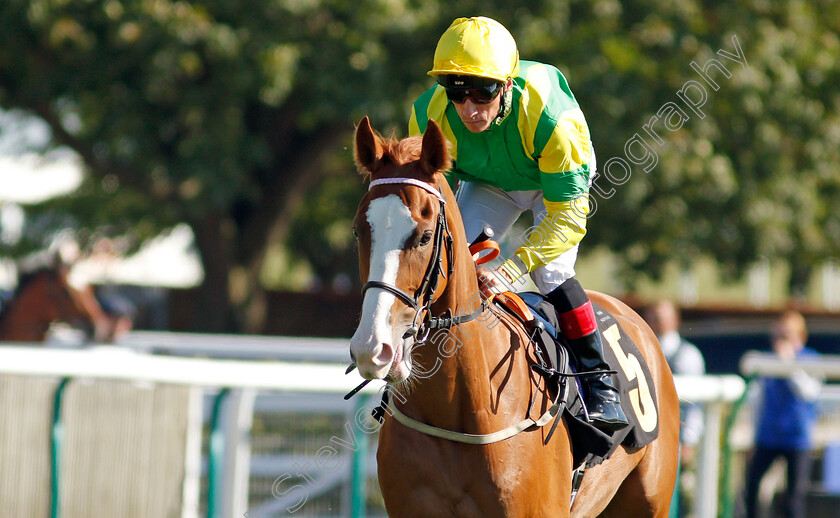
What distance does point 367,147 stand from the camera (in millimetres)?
3098

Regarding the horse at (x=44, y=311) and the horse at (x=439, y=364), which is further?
the horse at (x=44, y=311)

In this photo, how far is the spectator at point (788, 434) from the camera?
7102mm

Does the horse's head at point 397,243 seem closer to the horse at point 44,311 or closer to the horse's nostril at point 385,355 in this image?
the horse's nostril at point 385,355

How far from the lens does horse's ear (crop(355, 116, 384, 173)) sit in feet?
10.1

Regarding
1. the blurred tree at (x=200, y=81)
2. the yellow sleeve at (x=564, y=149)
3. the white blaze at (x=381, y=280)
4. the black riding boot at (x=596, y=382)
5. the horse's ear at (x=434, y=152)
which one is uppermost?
the blurred tree at (x=200, y=81)

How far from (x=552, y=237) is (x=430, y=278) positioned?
2.36ft

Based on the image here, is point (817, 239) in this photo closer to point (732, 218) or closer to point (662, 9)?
point (732, 218)

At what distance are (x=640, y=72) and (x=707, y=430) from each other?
27.1ft

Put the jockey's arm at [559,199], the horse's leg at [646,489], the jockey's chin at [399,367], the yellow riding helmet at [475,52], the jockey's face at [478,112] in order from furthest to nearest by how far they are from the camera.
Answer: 1. the horse's leg at [646,489]
2. the jockey's arm at [559,199]
3. the jockey's face at [478,112]
4. the yellow riding helmet at [475,52]
5. the jockey's chin at [399,367]

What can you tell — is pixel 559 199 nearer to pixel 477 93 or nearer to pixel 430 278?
pixel 477 93

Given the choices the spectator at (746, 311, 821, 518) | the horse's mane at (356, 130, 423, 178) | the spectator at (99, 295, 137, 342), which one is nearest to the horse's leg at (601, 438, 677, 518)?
the horse's mane at (356, 130, 423, 178)

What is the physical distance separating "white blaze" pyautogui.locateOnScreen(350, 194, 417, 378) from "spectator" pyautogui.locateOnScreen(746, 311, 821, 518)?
5.00 metres

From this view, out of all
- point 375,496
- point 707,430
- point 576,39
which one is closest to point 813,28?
point 576,39

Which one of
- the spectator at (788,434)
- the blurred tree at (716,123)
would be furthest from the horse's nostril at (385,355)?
the blurred tree at (716,123)
